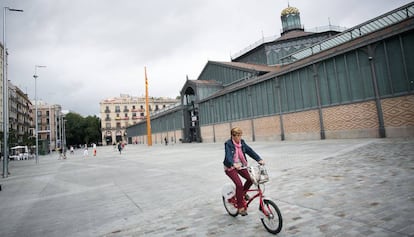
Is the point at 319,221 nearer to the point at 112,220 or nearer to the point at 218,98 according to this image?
the point at 112,220

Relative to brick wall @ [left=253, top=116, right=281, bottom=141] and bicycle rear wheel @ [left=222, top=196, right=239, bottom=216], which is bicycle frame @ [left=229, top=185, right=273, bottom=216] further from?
brick wall @ [left=253, top=116, right=281, bottom=141]

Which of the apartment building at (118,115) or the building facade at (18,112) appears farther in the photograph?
the apartment building at (118,115)

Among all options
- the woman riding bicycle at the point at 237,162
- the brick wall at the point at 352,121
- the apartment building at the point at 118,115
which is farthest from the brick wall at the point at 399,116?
the apartment building at the point at 118,115

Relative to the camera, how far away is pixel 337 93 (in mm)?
18281

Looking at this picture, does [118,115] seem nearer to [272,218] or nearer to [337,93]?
[337,93]

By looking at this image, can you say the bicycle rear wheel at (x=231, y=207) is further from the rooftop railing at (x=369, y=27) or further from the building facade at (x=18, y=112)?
the building facade at (x=18, y=112)

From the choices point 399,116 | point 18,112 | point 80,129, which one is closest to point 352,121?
point 399,116

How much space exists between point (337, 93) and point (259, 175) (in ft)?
56.8

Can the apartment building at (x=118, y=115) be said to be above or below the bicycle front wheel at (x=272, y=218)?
above

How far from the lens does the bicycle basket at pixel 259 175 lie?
3780 mm

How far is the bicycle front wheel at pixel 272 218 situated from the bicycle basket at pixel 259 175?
310 mm

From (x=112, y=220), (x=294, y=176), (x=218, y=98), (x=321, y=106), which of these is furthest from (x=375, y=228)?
(x=218, y=98)

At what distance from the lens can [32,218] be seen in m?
5.62

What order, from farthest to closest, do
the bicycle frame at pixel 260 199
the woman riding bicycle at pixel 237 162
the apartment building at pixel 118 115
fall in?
1. the apartment building at pixel 118 115
2. the woman riding bicycle at pixel 237 162
3. the bicycle frame at pixel 260 199
